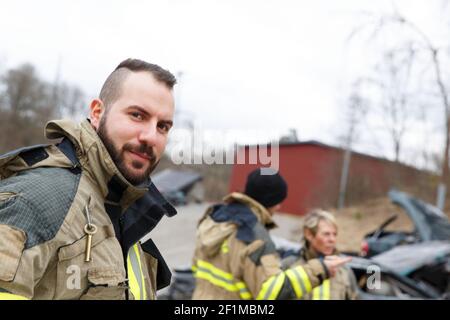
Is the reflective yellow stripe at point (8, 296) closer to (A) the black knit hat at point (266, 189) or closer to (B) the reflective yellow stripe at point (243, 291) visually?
(B) the reflective yellow stripe at point (243, 291)

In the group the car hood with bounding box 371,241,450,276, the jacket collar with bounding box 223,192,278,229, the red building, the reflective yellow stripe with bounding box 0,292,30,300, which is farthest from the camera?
the red building

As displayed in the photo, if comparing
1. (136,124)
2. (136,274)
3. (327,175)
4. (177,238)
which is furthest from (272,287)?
(327,175)

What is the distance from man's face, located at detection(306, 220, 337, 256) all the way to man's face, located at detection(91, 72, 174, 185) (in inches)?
91.3

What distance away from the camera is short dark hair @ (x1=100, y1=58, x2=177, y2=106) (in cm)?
169

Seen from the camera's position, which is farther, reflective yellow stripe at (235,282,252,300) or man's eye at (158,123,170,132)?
reflective yellow stripe at (235,282,252,300)

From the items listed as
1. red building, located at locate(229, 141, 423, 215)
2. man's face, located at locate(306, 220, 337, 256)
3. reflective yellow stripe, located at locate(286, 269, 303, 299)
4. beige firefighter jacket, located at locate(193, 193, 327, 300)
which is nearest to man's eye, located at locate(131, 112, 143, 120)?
beige firefighter jacket, located at locate(193, 193, 327, 300)

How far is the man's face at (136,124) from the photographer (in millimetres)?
1593

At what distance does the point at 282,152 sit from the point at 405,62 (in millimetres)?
20352

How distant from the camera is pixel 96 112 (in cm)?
171

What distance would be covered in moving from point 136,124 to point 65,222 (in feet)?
1.60

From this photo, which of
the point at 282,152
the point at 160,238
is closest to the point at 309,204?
the point at 282,152

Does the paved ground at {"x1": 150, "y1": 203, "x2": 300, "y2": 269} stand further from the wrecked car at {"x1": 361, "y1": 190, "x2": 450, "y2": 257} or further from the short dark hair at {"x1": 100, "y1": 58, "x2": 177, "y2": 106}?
the short dark hair at {"x1": 100, "y1": 58, "x2": 177, "y2": 106}

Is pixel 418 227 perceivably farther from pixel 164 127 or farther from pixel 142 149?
pixel 142 149
